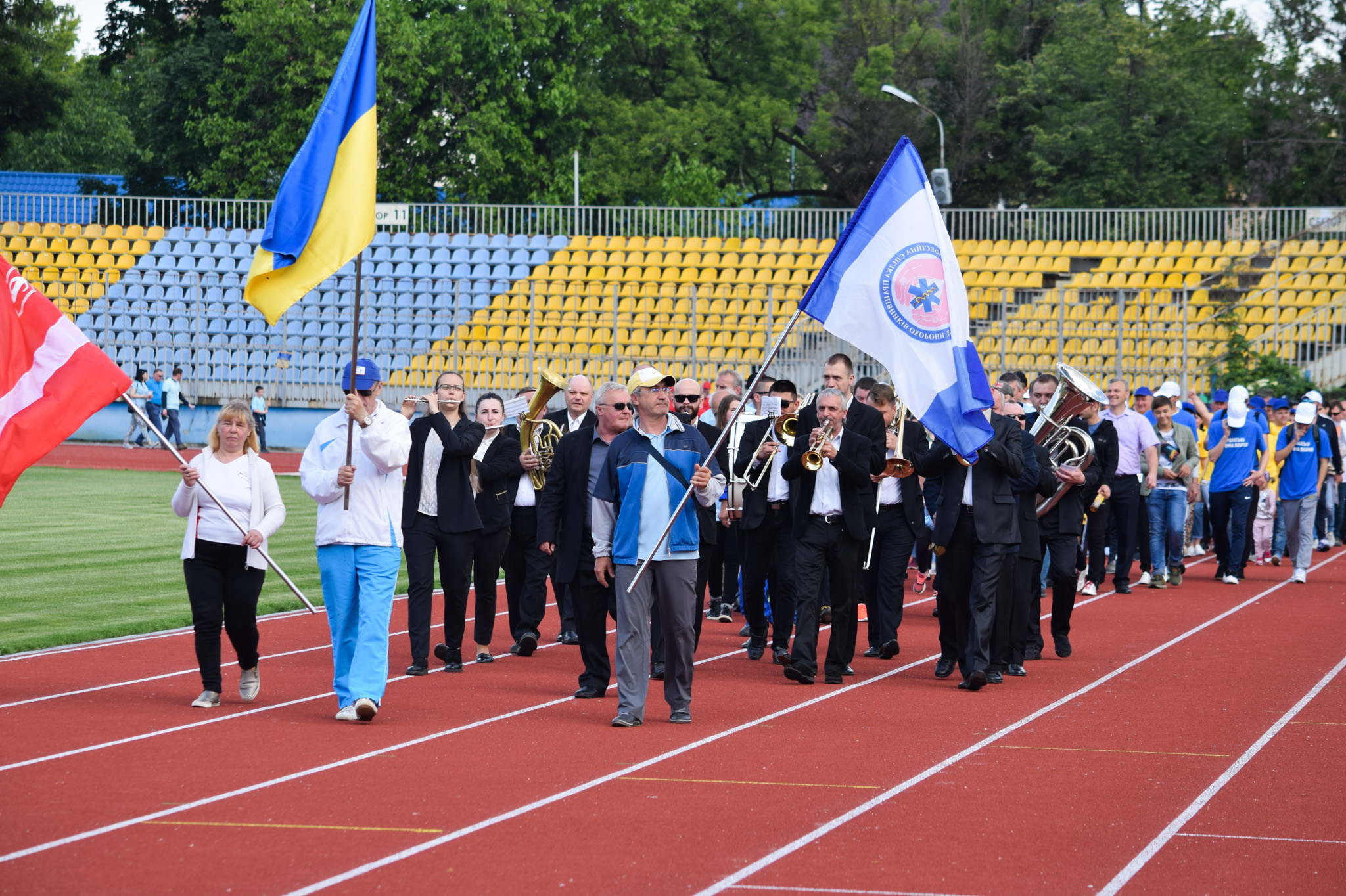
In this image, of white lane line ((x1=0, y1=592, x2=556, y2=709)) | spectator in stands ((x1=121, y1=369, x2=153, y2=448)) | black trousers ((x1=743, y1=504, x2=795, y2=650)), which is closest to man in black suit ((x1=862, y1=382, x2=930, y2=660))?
black trousers ((x1=743, y1=504, x2=795, y2=650))

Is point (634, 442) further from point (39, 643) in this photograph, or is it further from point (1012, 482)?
point (39, 643)

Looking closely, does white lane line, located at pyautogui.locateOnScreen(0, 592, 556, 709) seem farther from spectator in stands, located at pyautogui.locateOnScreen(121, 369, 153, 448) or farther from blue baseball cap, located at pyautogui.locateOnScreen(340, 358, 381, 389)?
spectator in stands, located at pyautogui.locateOnScreen(121, 369, 153, 448)

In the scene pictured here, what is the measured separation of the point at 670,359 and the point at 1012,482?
21.8 meters

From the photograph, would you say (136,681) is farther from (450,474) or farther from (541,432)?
(541,432)

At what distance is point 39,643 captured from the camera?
11.3 m

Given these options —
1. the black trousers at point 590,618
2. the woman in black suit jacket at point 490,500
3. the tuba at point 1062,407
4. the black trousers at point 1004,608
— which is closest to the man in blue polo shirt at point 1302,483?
the tuba at point 1062,407

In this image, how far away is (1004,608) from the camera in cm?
1030

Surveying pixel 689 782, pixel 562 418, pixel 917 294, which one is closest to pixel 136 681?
pixel 562 418

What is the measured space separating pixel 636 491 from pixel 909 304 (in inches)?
75.0

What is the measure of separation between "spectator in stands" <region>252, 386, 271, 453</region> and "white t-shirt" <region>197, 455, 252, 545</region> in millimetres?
24513

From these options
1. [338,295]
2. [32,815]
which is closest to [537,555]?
[32,815]

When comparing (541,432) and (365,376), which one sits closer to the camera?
(365,376)

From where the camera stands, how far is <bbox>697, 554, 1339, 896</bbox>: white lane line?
573cm

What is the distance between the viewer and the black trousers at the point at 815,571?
1011 centimetres
